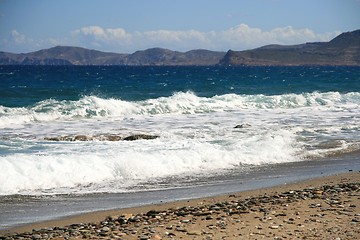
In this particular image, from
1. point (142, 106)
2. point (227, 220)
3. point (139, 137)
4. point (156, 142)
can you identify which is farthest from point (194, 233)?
point (142, 106)

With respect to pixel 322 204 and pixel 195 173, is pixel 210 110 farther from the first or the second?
pixel 322 204

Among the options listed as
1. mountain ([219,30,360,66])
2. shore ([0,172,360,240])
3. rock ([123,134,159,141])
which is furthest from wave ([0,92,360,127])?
mountain ([219,30,360,66])

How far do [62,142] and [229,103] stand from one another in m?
17.6

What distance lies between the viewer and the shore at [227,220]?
7.41 meters

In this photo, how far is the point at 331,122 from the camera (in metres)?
24.4

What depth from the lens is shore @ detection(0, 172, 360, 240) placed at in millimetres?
7414

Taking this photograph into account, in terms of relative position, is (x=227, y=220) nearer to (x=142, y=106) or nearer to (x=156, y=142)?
(x=156, y=142)

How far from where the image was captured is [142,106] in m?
30.5

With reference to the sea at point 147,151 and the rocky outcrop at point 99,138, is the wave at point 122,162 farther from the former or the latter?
the rocky outcrop at point 99,138

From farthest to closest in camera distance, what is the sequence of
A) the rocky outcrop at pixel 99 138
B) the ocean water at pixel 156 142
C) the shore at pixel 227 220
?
the rocky outcrop at pixel 99 138
the ocean water at pixel 156 142
the shore at pixel 227 220

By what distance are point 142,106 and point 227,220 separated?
22621 millimetres

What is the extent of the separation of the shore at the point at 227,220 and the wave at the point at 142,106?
1518cm

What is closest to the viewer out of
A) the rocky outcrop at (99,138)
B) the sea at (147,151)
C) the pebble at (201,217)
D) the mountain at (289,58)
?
the pebble at (201,217)

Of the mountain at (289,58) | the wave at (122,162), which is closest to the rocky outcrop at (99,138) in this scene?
the wave at (122,162)
